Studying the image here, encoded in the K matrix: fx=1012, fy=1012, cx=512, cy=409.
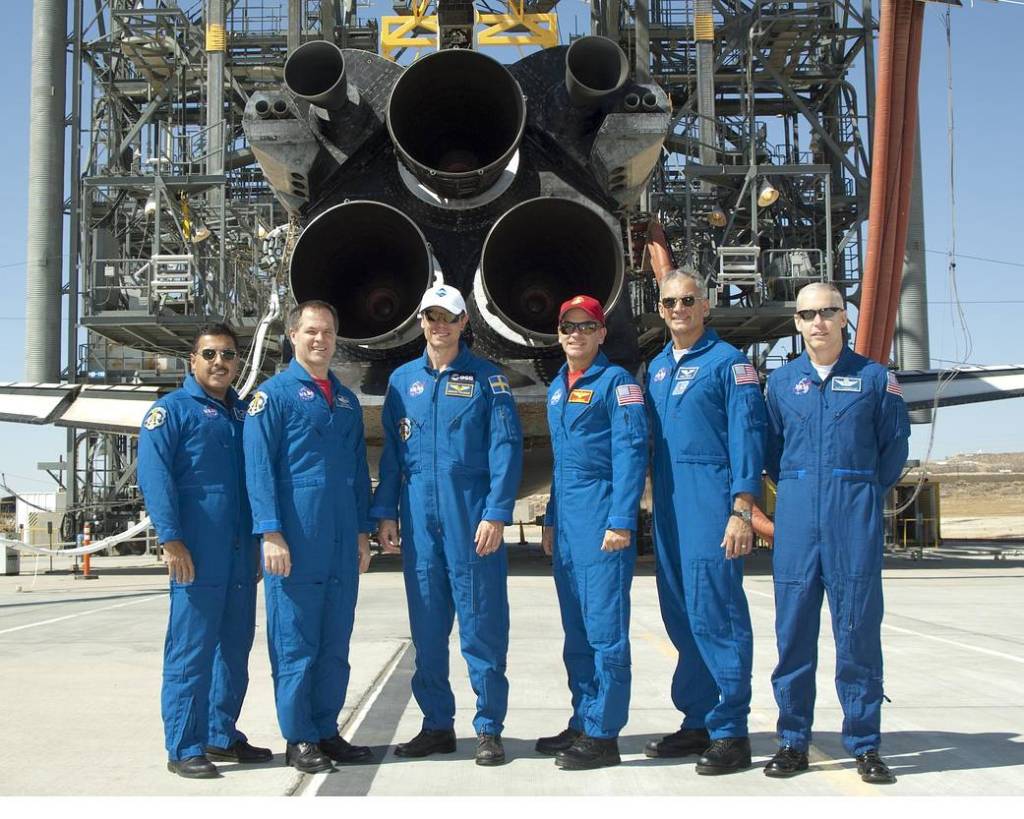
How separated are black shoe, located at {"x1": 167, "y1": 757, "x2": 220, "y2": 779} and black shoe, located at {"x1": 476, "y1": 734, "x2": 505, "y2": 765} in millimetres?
889

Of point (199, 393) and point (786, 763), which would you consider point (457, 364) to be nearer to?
point (199, 393)

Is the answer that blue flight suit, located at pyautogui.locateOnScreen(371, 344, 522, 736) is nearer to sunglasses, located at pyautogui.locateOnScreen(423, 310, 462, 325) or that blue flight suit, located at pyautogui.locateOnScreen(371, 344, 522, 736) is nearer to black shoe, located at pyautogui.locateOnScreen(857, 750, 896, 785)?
sunglasses, located at pyautogui.locateOnScreen(423, 310, 462, 325)

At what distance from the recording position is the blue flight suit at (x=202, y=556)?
355 cm

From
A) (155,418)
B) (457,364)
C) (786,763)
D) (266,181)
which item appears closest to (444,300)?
(457,364)

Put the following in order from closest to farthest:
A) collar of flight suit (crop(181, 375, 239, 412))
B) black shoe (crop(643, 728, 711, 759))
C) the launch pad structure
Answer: black shoe (crop(643, 728, 711, 759)) → collar of flight suit (crop(181, 375, 239, 412)) → the launch pad structure

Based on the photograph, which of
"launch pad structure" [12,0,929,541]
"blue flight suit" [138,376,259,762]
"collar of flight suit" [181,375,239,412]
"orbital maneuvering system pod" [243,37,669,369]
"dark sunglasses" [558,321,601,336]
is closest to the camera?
"blue flight suit" [138,376,259,762]

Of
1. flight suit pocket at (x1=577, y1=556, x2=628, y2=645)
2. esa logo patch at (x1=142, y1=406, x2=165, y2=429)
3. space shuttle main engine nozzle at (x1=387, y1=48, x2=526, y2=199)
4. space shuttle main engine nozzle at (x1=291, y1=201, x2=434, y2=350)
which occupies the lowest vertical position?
flight suit pocket at (x1=577, y1=556, x2=628, y2=645)

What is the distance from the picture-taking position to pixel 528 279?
8609 millimetres

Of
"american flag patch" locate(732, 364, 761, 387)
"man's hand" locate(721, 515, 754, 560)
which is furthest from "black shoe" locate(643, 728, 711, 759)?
"american flag patch" locate(732, 364, 761, 387)

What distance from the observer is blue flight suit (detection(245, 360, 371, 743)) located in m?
3.60

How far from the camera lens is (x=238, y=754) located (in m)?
3.61

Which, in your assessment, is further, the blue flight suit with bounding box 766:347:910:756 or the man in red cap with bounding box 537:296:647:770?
the man in red cap with bounding box 537:296:647:770
